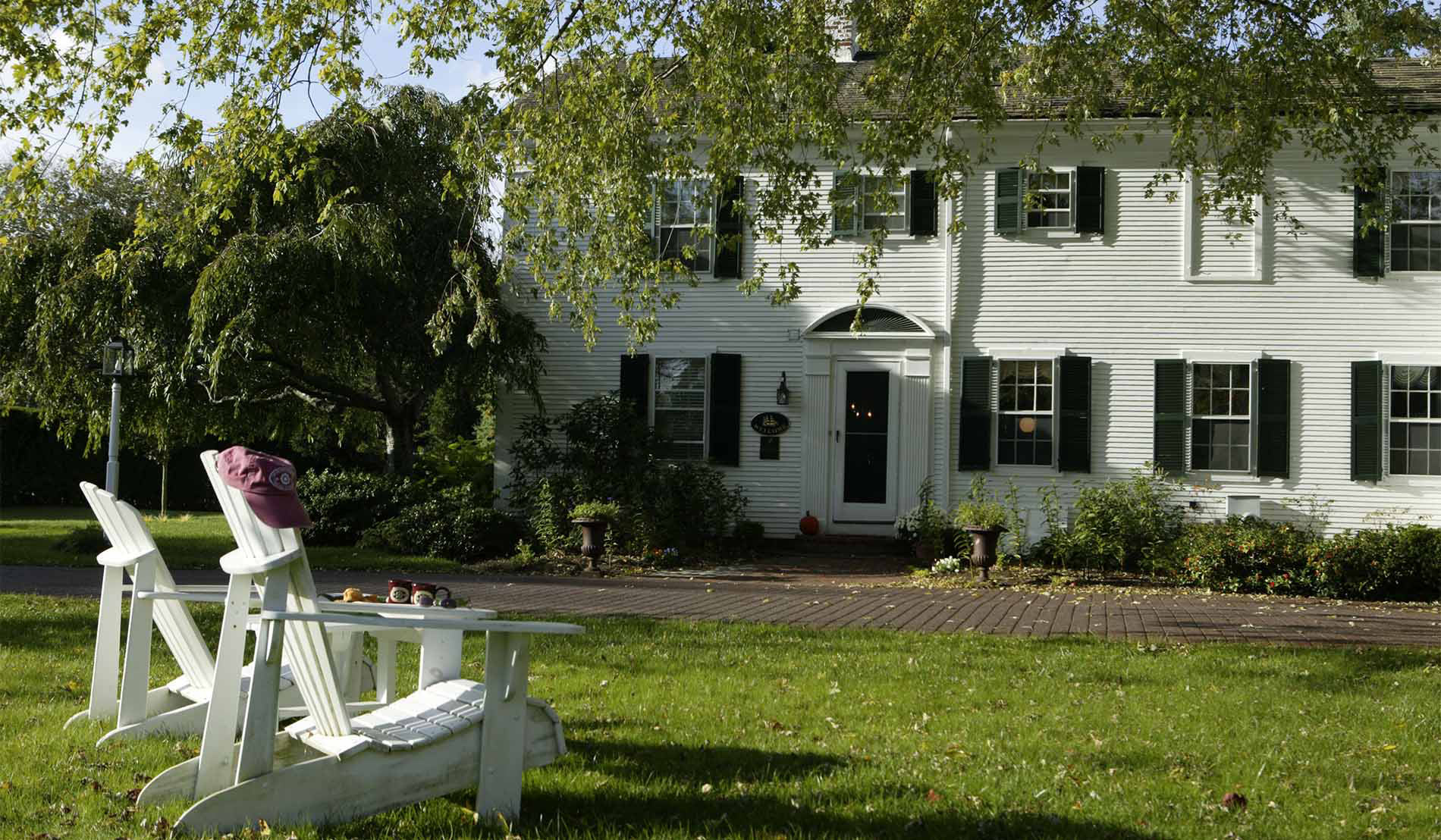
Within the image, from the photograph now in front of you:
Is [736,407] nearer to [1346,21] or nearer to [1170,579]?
[1170,579]

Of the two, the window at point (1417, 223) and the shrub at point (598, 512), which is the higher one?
the window at point (1417, 223)

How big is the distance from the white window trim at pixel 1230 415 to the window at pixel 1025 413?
1.77m

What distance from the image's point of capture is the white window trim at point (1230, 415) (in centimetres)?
1681

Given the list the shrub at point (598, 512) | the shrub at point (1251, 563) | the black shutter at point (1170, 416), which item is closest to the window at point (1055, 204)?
the black shutter at point (1170, 416)

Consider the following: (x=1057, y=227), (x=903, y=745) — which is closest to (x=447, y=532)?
(x=1057, y=227)

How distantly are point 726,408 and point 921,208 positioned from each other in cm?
390

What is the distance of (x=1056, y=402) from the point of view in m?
17.2

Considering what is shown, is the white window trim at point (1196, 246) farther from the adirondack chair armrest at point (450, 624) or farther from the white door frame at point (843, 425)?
the adirondack chair armrest at point (450, 624)

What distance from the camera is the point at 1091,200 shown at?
56.9 ft

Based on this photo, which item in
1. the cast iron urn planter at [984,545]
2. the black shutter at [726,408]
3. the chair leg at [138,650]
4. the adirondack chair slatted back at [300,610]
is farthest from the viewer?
the black shutter at [726,408]

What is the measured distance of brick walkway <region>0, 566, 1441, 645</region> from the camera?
33.9ft

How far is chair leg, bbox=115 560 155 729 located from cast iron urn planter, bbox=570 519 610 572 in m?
10.4

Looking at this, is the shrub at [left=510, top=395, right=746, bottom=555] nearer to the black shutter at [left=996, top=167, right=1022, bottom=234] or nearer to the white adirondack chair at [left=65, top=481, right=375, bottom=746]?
the black shutter at [left=996, top=167, right=1022, bottom=234]

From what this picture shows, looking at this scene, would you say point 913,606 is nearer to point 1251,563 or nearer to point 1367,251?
point 1251,563
